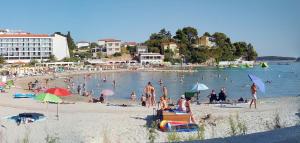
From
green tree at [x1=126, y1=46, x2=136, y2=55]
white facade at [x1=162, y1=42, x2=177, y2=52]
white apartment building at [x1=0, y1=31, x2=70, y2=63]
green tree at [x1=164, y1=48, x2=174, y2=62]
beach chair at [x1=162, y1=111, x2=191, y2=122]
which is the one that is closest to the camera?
beach chair at [x1=162, y1=111, x2=191, y2=122]

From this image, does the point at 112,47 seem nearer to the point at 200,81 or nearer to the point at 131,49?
the point at 131,49

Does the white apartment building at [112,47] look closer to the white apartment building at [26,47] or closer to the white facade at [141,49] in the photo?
the white facade at [141,49]

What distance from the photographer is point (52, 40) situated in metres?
105

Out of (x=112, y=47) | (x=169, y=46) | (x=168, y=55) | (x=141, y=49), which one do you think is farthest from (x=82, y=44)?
(x=168, y=55)

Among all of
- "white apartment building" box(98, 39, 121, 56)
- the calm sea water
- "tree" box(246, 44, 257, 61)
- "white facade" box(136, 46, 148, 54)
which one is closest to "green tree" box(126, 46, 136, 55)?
"white apartment building" box(98, 39, 121, 56)

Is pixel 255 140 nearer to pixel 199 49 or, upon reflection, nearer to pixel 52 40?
pixel 52 40

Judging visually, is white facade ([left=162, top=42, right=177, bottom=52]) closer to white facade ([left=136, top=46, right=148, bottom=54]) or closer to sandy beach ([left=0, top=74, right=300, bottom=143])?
white facade ([left=136, top=46, right=148, bottom=54])

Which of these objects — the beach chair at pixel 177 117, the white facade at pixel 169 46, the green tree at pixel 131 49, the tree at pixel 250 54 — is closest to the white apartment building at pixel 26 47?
the green tree at pixel 131 49

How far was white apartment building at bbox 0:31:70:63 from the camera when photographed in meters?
102

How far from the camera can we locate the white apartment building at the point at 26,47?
101750mm

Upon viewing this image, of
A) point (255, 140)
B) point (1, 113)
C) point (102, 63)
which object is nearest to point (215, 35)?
point (102, 63)

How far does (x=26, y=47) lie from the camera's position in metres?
102

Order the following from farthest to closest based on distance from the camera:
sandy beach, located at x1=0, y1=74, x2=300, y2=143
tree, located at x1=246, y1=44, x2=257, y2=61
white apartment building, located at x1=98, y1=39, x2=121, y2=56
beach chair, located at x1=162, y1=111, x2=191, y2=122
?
tree, located at x1=246, y1=44, x2=257, y2=61 → white apartment building, located at x1=98, y1=39, x2=121, y2=56 → beach chair, located at x1=162, y1=111, x2=191, y2=122 → sandy beach, located at x1=0, y1=74, x2=300, y2=143

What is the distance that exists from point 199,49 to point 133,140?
116 meters
